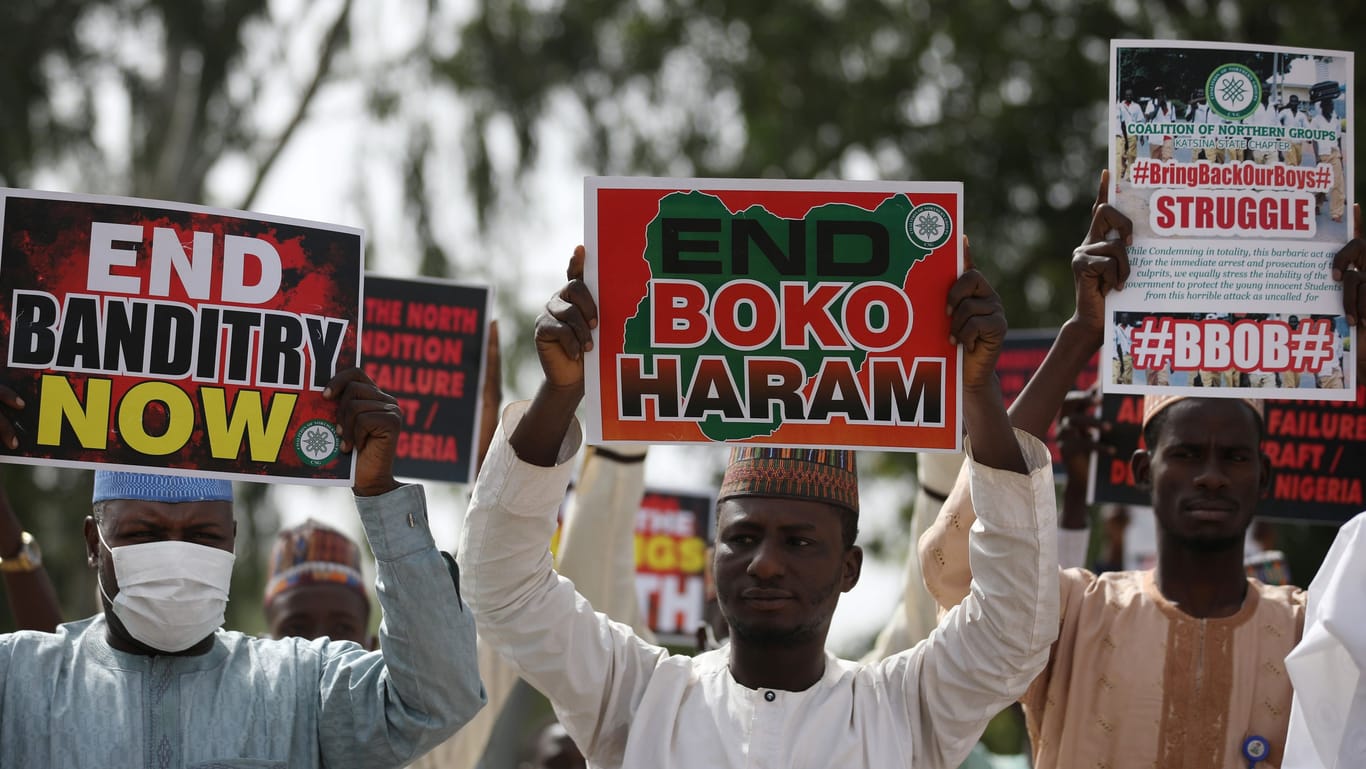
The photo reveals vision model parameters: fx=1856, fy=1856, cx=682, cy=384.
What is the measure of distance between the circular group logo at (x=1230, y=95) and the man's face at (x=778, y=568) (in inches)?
58.1

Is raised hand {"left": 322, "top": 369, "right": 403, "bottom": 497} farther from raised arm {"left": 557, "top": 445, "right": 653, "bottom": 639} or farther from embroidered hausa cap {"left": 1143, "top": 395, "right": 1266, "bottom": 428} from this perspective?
embroidered hausa cap {"left": 1143, "top": 395, "right": 1266, "bottom": 428}

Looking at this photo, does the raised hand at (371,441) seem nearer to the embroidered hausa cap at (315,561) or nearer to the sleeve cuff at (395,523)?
the sleeve cuff at (395,523)

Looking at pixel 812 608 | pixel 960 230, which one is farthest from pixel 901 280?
pixel 812 608

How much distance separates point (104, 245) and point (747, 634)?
1773 mm

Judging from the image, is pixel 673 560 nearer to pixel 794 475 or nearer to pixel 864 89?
pixel 794 475

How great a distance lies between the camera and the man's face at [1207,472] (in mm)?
4902

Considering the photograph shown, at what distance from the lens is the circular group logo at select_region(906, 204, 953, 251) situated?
439 cm

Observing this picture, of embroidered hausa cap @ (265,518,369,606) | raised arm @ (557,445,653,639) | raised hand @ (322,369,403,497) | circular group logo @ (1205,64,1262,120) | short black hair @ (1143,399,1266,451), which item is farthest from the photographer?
embroidered hausa cap @ (265,518,369,606)

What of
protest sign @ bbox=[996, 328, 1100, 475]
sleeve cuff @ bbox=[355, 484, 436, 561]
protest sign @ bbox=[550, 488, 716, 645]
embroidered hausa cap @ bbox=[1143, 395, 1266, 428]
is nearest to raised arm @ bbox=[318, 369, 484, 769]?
sleeve cuff @ bbox=[355, 484, 436, 561]

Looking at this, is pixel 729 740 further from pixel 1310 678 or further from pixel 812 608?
pixel 1310 678

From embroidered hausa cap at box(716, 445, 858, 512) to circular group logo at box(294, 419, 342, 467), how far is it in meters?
0.97

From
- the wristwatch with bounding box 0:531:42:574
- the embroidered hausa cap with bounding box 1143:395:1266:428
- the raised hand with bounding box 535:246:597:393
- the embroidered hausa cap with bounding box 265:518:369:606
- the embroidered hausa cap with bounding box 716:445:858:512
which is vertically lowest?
the embroidered hausa cap with bounding box 265:518:369:606

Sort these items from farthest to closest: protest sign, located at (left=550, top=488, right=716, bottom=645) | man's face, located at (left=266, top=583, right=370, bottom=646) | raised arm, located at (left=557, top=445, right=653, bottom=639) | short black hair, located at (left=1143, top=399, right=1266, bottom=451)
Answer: protest sign, located at (left=550, top=488, right=716, bottom=645) → man's face, located at (left=266, top=583, right=370, bottom=646) → raised arm, located at (left=557, top=445, right=653, bottom=639) → short black hair, located at (left=1143, top=399, right=1266, bottom=451)

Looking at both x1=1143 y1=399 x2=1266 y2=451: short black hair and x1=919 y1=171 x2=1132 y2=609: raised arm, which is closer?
x1=919 y1=171 x2=1132 y2=609: raised arm
